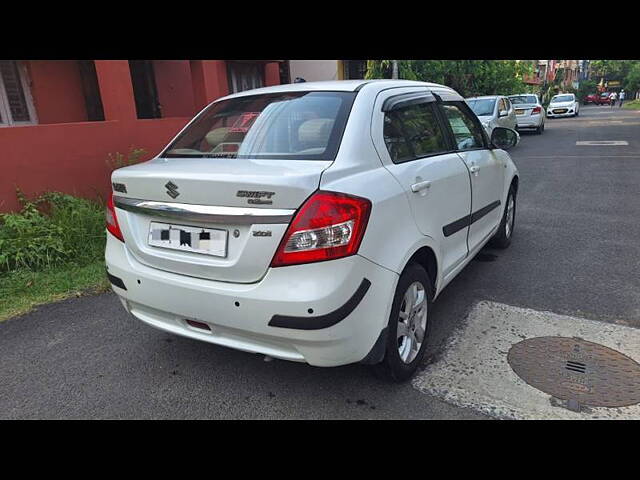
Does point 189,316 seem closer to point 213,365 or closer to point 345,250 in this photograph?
point 213,365

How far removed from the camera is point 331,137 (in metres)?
2.49

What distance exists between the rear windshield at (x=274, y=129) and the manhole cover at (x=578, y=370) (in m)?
1.81

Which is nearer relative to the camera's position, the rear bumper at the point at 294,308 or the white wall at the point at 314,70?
the rear bumper at the point at 294,308

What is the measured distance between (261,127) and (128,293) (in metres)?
1.24

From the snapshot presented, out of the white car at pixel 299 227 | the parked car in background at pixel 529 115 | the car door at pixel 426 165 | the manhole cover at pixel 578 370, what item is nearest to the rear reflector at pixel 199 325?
the white car at pixel 299 227

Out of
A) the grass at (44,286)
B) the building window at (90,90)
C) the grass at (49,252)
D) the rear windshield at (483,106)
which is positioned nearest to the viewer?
the grass at (44,286)

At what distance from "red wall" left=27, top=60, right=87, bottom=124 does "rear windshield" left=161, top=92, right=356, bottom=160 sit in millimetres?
6130

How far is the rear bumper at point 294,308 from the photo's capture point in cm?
210

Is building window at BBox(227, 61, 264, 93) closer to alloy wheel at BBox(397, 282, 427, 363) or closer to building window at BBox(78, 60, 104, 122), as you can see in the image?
building window at BBox(78, 60, 104, 122)

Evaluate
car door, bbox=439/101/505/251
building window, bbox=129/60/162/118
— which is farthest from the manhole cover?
building window, bbox=129/60/162/118

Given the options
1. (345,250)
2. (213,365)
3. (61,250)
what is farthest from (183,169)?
(61,250)

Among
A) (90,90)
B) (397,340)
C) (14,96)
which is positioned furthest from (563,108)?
(397,340)

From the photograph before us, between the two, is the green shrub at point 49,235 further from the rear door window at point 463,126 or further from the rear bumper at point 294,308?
the rear door window at point 463,126

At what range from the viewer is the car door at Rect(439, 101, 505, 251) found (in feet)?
11.7
